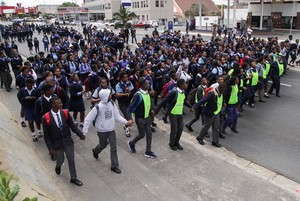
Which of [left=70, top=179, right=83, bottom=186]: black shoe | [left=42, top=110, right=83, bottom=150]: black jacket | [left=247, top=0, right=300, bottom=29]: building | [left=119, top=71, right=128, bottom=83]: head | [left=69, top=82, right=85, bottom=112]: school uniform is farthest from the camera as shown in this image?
[left=247, top=0, right=300, bottom=29]: building

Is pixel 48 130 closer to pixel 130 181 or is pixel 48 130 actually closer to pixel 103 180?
pixel 103 180

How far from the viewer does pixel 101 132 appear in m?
6.14

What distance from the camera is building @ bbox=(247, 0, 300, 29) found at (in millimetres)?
38353

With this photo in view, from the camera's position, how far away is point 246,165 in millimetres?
6789

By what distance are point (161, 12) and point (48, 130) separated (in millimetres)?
58627

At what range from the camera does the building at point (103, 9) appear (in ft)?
234

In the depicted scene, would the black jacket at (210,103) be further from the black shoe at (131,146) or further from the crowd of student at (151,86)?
the black shoe at (131,146)

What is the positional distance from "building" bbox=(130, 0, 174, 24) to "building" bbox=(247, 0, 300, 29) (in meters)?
21.3

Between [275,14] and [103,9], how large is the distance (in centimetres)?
4702

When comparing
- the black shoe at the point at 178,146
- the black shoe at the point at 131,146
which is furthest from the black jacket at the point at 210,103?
the black shoe at the point at 131,146

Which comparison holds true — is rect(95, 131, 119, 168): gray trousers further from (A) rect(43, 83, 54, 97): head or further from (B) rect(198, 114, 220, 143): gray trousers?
(B) rect(198, 114, 220, 143): gray trousers

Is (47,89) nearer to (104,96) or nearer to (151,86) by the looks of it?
(104,96)

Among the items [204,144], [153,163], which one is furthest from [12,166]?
[204,144]

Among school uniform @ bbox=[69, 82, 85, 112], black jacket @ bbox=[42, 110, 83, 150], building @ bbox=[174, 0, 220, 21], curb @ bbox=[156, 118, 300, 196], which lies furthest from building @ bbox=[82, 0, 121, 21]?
black jacket @ bbox=[42, 110, 83, 150]
